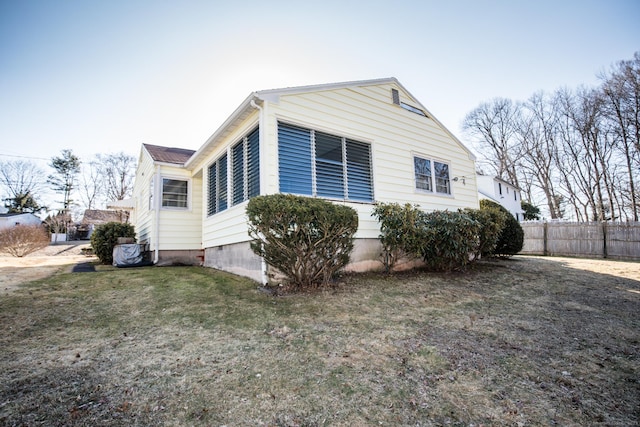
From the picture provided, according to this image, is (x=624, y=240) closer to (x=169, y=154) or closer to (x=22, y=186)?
(x=169, y=154)

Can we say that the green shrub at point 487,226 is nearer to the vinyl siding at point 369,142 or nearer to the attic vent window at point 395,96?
the vinyl siding at point 369,142

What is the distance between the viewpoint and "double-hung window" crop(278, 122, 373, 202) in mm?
6352

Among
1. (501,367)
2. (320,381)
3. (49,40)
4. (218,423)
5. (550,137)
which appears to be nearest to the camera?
(218,423)

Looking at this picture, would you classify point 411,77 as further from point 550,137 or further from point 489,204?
point 550,137

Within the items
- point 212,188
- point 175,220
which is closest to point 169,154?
point 175,220

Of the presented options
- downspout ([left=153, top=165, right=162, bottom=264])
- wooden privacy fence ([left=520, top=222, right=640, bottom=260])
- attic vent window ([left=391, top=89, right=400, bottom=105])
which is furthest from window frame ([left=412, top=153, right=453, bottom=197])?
wooden privacy fence ([left=520, top=222, right=640, bottom=260])

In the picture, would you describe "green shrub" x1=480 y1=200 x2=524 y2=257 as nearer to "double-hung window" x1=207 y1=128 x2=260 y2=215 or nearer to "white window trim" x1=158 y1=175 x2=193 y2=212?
"double-hung window" x1=207 y1=128 x2=260 y2=215

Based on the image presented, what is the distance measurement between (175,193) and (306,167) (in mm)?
5929

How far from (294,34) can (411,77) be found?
3.83 metres

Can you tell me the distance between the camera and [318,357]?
3.18 metres

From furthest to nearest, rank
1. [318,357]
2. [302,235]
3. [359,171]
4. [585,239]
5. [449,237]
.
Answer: [585,239] → [359,171] → [449,237] → [302,235] → [318,357]

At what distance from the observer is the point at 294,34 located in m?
8.59

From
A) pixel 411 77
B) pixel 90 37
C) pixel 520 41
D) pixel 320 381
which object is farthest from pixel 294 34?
pixel 320 381

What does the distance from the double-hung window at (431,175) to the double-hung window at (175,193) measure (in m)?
7.53
